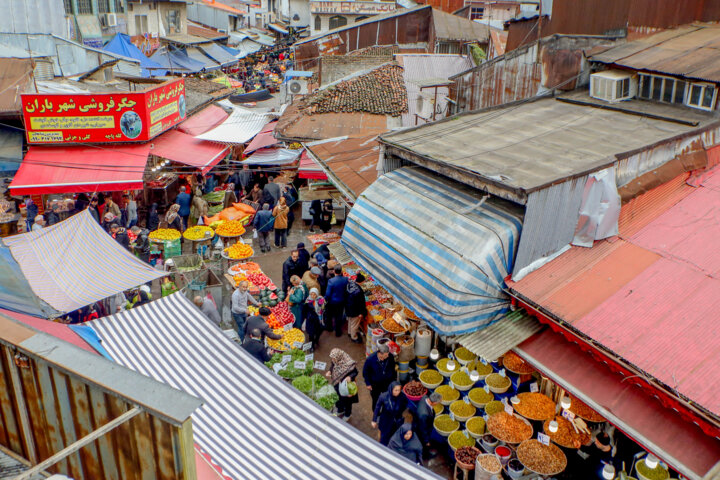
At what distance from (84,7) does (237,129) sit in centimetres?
1645

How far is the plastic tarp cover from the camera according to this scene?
8445 millimetres

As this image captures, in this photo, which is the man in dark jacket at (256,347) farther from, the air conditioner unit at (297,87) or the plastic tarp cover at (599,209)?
the air conditioner unit at (297,87)

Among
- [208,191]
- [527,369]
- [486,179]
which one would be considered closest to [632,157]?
[486,179]

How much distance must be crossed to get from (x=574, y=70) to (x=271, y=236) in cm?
977

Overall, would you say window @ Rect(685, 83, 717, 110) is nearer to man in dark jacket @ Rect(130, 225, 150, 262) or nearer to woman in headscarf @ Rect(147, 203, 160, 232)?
man in dark jacket @ Rect(130, 225, 150, 262)

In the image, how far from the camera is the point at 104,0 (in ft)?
108

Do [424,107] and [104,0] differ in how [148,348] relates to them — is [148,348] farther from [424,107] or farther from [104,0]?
[104,0]

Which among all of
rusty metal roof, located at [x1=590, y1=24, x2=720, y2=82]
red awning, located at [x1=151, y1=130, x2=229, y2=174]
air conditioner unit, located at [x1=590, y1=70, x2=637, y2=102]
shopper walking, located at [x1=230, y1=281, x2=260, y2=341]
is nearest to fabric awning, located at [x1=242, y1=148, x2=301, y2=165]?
red awning, located at [x1=151, y1=130, x2=229, y2=174]

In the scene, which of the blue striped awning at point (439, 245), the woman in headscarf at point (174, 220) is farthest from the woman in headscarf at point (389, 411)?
the woman in headscarf at point (174, 220)

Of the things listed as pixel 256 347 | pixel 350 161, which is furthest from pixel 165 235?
pixel 256 347

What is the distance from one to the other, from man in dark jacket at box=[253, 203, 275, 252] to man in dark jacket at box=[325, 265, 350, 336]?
14.3 ft

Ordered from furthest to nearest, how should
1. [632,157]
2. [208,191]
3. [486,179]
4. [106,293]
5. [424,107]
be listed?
1. [208,191]
2. [424,107]
3. [106,293]
4. [632,157]
5. [486,179]

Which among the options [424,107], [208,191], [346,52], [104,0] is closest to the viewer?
[424,107]

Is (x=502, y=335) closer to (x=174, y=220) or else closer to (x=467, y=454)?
(x=467, y=454)
